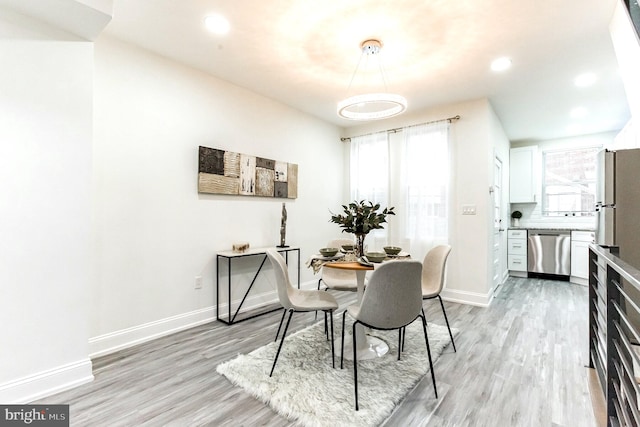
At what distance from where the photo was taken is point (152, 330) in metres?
2.83

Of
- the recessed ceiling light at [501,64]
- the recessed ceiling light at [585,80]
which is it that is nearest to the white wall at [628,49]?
the recessed ceiling light at [501,64]

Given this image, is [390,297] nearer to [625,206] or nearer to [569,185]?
[625,206]

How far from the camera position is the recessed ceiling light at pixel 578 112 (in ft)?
14.0

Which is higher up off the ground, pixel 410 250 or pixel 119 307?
pixel 410 250

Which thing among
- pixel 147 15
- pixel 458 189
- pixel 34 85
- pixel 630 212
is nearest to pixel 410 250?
pixel 458 189

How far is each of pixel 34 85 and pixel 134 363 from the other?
204 cm

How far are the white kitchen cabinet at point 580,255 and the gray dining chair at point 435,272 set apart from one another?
378 centimetres

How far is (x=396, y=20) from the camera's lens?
2312 millimetres

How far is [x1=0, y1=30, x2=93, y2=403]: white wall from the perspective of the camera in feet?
6.00

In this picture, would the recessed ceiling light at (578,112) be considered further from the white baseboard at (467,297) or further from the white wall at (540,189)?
the white baseboard at (467,297)

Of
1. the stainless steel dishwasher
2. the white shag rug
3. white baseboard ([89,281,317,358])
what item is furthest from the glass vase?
the stainless steel dishwasher

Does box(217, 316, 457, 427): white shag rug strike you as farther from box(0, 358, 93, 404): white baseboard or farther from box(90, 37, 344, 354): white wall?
box(90, 37, 344, 354): white wall

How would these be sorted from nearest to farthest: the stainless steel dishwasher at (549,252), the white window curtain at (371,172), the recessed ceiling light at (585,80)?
the recessed ceiling light at (585,80) < the white window curtain at (371,172) < the stainless steel dishwasher at (549,252)

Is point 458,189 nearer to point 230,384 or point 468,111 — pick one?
point 468,111
